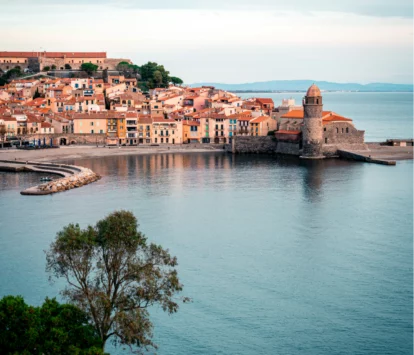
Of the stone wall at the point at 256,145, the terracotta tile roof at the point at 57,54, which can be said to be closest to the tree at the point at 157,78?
the terracotta tile roof at the point at 57,54

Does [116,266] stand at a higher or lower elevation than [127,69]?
lower

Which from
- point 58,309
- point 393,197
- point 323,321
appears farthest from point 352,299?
point 393,197

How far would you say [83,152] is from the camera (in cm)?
4947

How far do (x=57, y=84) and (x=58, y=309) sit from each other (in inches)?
2292

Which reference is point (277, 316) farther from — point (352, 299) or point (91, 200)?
point (91, 200)

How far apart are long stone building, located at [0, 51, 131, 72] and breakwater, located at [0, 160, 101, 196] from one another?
3793 centimetres

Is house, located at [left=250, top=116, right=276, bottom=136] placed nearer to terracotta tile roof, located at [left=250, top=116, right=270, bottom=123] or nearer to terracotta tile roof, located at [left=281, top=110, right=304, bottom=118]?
terracotta tile roof, located at [left=250, top=116, right=270, bottom=123]

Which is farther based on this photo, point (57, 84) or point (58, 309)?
point (57, 84)

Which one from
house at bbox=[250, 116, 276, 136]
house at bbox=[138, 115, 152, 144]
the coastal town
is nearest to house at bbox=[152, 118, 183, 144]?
the coastal town

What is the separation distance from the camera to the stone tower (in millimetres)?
48281

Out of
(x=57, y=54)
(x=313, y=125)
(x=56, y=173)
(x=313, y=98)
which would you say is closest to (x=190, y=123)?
(x=313, y=125)

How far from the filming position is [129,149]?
2036 inches

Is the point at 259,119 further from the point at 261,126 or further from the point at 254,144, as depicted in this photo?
the point at 254,144

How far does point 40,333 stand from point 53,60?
72.3m
